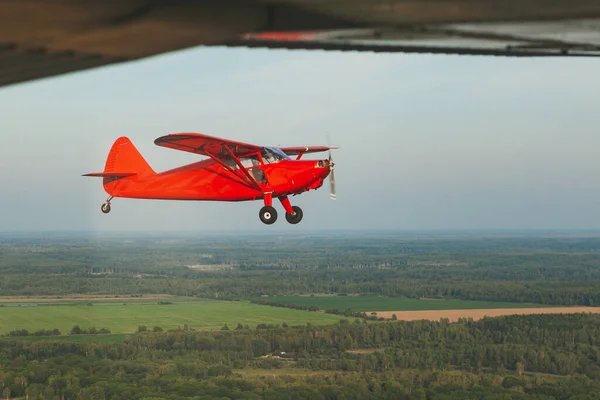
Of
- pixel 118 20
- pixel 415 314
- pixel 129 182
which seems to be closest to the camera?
pixel 118 20

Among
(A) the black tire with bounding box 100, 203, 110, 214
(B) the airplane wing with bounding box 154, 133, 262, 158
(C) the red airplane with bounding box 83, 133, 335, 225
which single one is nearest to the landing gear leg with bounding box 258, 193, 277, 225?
(C) the red airplane with bounding box 83, 133, 335, 225

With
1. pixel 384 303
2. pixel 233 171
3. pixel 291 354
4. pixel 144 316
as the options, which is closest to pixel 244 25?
pixel 233 171

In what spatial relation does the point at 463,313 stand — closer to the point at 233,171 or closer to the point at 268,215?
the point at 233,171

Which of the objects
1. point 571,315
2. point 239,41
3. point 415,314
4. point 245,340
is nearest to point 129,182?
point 239,41

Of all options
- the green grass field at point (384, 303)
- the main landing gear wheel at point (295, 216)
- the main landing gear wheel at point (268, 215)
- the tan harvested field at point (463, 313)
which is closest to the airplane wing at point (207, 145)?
the main landing gear wheel at point (268, 215)

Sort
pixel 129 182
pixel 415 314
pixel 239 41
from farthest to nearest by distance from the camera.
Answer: pixel 415 314
pixel 129 182
pixel 239 41

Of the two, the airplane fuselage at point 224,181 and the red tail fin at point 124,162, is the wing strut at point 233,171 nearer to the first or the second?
the airplane fuselage at point 224,181

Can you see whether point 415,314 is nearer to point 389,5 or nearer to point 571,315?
point 571,315
